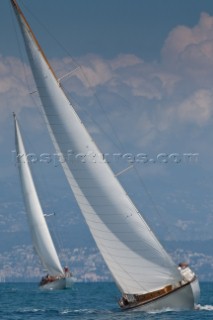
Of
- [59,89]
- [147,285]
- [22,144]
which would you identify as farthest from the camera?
[22,144]

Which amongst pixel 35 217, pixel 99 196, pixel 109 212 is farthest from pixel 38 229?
pixel 99 196

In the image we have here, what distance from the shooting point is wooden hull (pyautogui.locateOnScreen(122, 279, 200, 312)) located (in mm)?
66562

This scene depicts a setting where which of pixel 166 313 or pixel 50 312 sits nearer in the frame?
pixel 166 313

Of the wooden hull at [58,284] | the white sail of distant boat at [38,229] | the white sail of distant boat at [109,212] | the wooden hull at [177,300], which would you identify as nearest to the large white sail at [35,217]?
the white sail of distant boat at [38,229]

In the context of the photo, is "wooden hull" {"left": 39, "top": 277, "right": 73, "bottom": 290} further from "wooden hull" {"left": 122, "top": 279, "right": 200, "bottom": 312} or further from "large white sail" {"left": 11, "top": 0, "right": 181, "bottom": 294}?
"large white sail" {"left": 11, "top": 0, "right": 181, "bottom": 294}

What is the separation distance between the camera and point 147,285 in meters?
67.8

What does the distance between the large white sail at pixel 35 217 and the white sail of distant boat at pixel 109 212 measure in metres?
65.3

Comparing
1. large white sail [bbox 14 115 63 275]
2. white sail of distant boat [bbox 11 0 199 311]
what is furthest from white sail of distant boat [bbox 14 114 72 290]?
white sail of distant boat [bbox 11 0 199 311]

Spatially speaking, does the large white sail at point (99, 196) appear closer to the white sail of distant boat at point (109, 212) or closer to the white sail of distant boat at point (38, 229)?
the white sail of distant boat at point (109, 212)

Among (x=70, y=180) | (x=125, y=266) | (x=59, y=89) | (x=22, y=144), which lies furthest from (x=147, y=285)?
(x=22, y=144)

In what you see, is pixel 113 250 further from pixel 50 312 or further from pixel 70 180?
pixel 50 312

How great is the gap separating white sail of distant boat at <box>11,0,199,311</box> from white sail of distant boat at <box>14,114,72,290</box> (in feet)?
214

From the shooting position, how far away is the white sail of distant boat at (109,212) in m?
63.9

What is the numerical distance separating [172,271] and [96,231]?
546 cm
